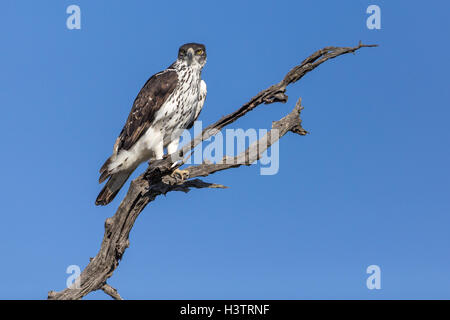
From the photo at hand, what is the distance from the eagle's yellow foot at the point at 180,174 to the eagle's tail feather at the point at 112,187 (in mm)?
1236

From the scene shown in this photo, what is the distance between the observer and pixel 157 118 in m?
7.97

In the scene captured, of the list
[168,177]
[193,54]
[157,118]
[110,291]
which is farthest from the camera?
[193,54]

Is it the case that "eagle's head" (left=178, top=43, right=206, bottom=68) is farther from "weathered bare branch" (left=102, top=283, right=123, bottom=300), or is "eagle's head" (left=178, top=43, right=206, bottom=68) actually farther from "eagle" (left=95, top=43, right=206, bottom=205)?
"weathered bare branch" (left=102, top=283, right=123, bottom=300)

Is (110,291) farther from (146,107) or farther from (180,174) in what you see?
(146,107)

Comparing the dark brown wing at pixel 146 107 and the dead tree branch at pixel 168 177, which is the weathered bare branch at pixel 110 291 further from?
the dark brown wing at pixel 146 107

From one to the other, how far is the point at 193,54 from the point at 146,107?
3.67 feet

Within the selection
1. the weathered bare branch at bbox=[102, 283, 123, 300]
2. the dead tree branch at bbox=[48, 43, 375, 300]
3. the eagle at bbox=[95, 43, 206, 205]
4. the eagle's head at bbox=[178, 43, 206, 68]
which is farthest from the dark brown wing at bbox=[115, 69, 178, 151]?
the weathered bare branch at bbox=[102, 283, 123, 300]

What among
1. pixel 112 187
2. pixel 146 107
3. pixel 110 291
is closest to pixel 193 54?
pixel 146 107

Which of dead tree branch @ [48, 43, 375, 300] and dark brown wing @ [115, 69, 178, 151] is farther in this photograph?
dark brown wing @ [115, 69, 178, 151]

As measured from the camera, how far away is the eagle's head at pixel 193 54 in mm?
8266

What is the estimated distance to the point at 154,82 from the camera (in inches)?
321

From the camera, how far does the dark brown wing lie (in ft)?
26.1
